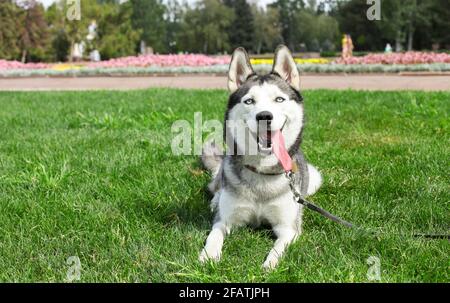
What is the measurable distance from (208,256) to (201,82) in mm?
11983

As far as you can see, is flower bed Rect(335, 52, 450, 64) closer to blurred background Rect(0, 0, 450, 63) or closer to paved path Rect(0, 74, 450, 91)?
paved path Rect(0, 74, 450, 91)

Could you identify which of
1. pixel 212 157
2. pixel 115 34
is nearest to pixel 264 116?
pixel 212 157

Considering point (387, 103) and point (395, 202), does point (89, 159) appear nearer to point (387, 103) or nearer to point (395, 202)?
point (395, 202)

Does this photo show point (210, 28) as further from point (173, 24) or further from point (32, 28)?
point (32, 28)

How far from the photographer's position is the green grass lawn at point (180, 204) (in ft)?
8.33

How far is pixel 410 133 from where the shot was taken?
5707 millimetres

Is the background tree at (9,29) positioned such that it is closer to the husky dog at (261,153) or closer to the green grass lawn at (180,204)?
the green grass lawn at (180,204)

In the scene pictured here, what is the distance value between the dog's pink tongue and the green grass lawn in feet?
1.48

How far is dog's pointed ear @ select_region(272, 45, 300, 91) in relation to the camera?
9.82 feet

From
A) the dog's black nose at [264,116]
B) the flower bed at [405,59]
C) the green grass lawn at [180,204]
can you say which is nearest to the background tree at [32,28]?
the flower bed at [405,59]

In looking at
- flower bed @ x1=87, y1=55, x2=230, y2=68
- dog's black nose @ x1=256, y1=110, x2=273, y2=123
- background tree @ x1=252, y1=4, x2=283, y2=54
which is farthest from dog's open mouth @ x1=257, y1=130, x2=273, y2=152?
background tree @ x1=252, y1=4, x2=283, y2=54

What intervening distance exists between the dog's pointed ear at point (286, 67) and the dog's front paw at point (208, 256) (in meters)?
1.14

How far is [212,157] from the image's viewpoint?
4.42m

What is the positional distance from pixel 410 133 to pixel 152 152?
298 centimetres
